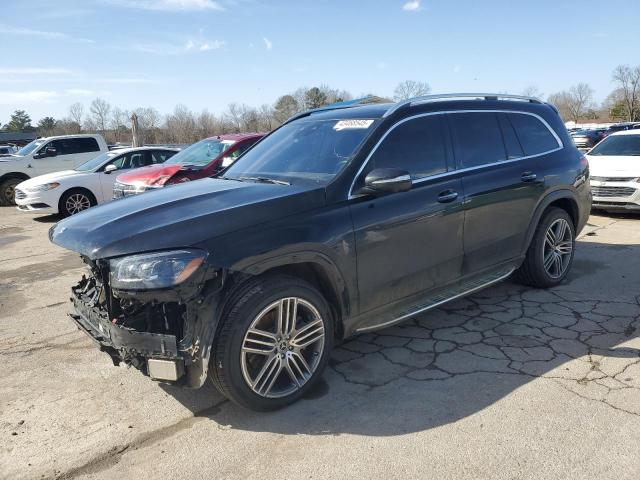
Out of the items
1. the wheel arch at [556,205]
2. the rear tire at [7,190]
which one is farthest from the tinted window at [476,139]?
the rear tire at [7,190]

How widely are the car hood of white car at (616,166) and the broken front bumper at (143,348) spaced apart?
9.07 m

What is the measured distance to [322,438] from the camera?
117 inches

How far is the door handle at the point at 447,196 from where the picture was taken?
402cm

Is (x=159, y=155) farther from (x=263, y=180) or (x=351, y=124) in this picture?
(x=351, y=124)

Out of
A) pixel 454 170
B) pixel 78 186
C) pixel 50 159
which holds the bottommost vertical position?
pixel 78 186

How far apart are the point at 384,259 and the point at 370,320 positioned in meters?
0.45

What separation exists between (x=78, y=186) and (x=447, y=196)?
403 inches

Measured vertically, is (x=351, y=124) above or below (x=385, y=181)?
above

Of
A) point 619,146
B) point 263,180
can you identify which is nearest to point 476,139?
point 263,180

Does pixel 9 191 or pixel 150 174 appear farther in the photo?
pixel 9 191

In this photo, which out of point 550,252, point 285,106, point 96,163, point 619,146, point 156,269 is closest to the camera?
point 156,269

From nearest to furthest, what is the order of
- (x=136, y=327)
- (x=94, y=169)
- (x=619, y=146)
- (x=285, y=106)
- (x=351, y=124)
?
(x=136, y=327) → (x=351, y=124) → (x=619, y=146) → (x=94, y=169) → (x=285, y=106)

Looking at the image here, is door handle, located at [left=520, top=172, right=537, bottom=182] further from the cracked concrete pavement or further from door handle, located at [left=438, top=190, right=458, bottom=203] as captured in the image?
→ the cracked concrete pavement

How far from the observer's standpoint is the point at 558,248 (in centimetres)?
541
